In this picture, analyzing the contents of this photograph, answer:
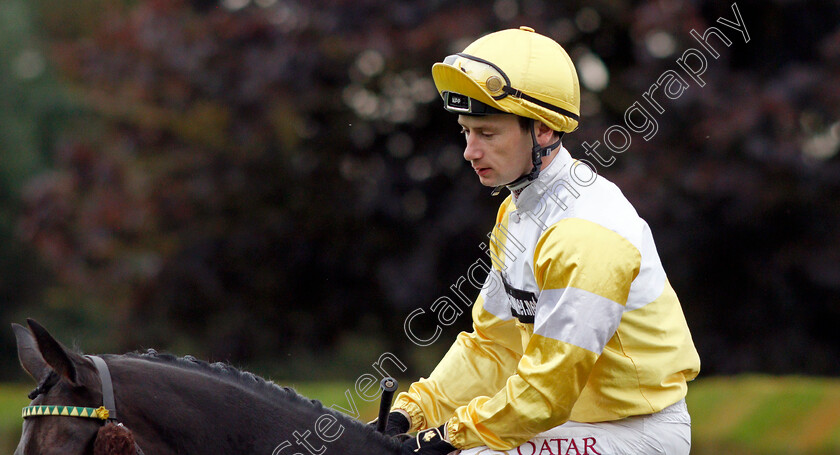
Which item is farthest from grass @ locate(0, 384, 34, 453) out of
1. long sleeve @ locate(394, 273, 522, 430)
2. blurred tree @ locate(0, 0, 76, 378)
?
blurred tree @ locate(0, 0, 76, 378)

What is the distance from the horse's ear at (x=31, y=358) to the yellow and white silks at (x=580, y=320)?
107cm

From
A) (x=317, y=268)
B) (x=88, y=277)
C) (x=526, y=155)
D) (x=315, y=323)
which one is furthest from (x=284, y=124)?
(x=526, y=155)

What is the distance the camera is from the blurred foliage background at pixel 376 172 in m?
8.55

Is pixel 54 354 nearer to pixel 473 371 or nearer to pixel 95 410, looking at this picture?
pixel 95 410

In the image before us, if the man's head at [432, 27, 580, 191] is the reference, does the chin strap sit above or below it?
below

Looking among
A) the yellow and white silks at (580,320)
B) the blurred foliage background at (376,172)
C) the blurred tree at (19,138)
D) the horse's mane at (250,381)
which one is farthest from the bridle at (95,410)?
the blurred tree at (19,138)

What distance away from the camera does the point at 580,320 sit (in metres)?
2.48

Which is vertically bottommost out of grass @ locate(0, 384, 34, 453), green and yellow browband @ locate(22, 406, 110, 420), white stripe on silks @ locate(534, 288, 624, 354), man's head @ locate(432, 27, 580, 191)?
white stripe on silks @ locate(534, 288, 624, 354)

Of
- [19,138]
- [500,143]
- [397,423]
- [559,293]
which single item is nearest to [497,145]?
[500,143]

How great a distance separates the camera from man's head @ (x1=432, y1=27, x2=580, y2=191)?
2717mm

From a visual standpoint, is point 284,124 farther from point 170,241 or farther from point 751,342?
point 751,342

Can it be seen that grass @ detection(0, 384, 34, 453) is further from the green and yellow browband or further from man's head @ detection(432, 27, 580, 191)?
man's head @ detection(432, 27, 580, 191)

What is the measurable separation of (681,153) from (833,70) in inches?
58.8

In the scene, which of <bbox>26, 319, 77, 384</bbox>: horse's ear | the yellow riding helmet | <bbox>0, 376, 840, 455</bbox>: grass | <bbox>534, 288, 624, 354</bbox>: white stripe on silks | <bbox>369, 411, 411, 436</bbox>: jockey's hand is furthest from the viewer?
<bbox>0, 376, 840, 455</bbox>: grass
